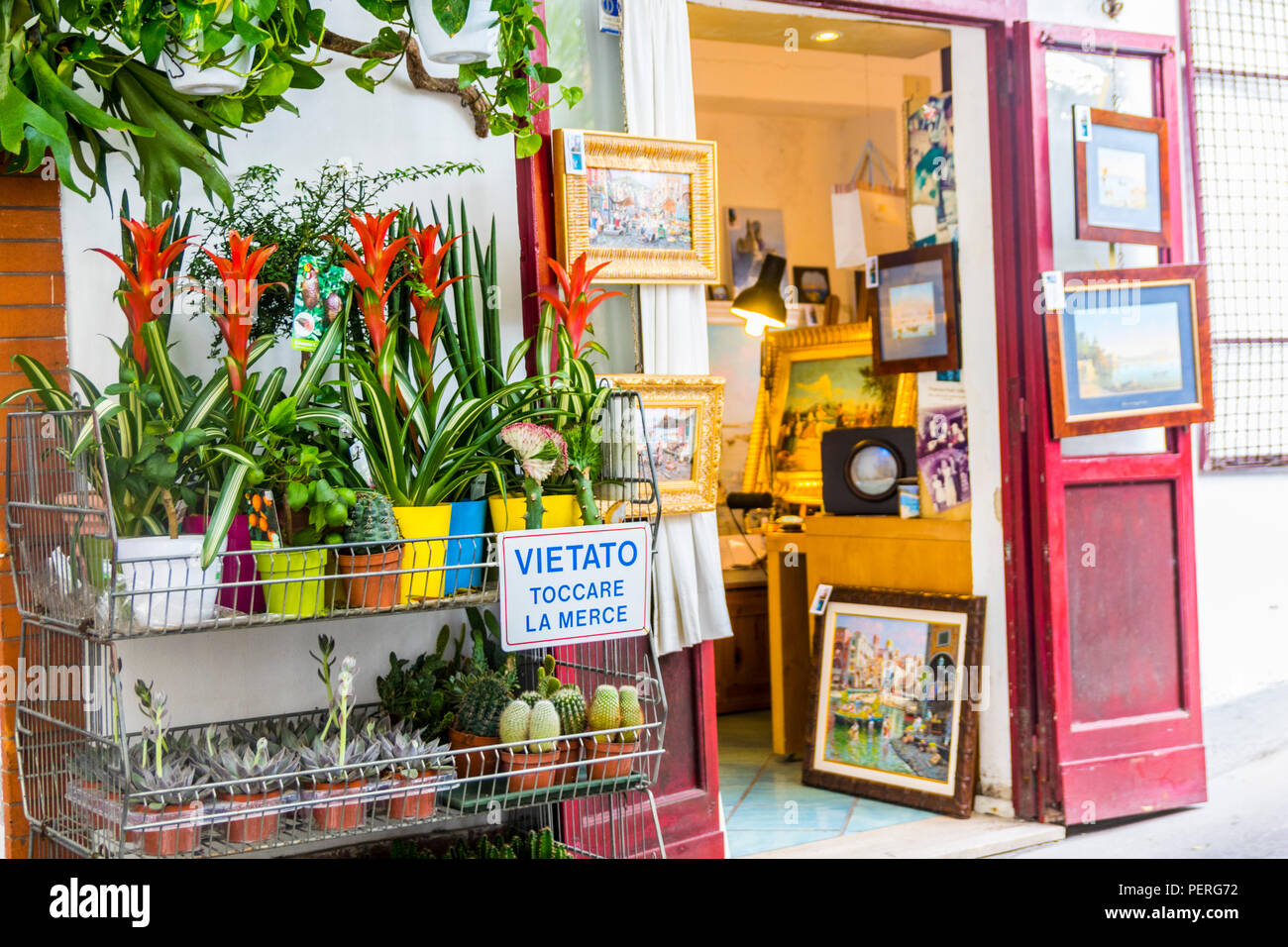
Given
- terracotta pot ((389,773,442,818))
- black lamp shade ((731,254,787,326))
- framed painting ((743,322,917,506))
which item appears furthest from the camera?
black lamp shade ((731,254,787,326))

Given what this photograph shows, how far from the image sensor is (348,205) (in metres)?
2.66

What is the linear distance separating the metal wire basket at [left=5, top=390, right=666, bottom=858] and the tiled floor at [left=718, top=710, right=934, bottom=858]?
138cm

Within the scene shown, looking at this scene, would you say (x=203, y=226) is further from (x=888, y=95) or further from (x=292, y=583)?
(x=888, y=95)

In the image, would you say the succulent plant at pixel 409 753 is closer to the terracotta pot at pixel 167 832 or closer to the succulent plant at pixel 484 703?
the succulent plant at pixel 484 703

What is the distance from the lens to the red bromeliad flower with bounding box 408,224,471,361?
7.82ft

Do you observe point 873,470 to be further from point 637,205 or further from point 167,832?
point 167,832

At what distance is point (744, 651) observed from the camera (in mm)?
5352

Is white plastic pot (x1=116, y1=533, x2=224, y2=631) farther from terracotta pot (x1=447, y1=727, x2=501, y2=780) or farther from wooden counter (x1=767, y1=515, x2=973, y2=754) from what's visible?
wooden counter (x1=767, y1=515, x2=973, y2=754)

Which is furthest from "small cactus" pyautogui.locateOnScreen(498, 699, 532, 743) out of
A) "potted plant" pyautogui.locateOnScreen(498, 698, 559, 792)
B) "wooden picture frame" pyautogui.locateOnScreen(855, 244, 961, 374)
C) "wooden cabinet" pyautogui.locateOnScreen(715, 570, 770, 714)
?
"wooden cabinet" pyautogui.locateOnScreen(715, 570, 770, 714)

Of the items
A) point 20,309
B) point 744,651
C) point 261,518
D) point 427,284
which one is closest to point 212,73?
point 427,284

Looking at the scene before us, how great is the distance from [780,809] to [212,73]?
2.80 metres

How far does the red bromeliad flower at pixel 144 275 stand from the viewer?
2.13m

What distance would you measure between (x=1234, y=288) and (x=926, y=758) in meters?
2.00
